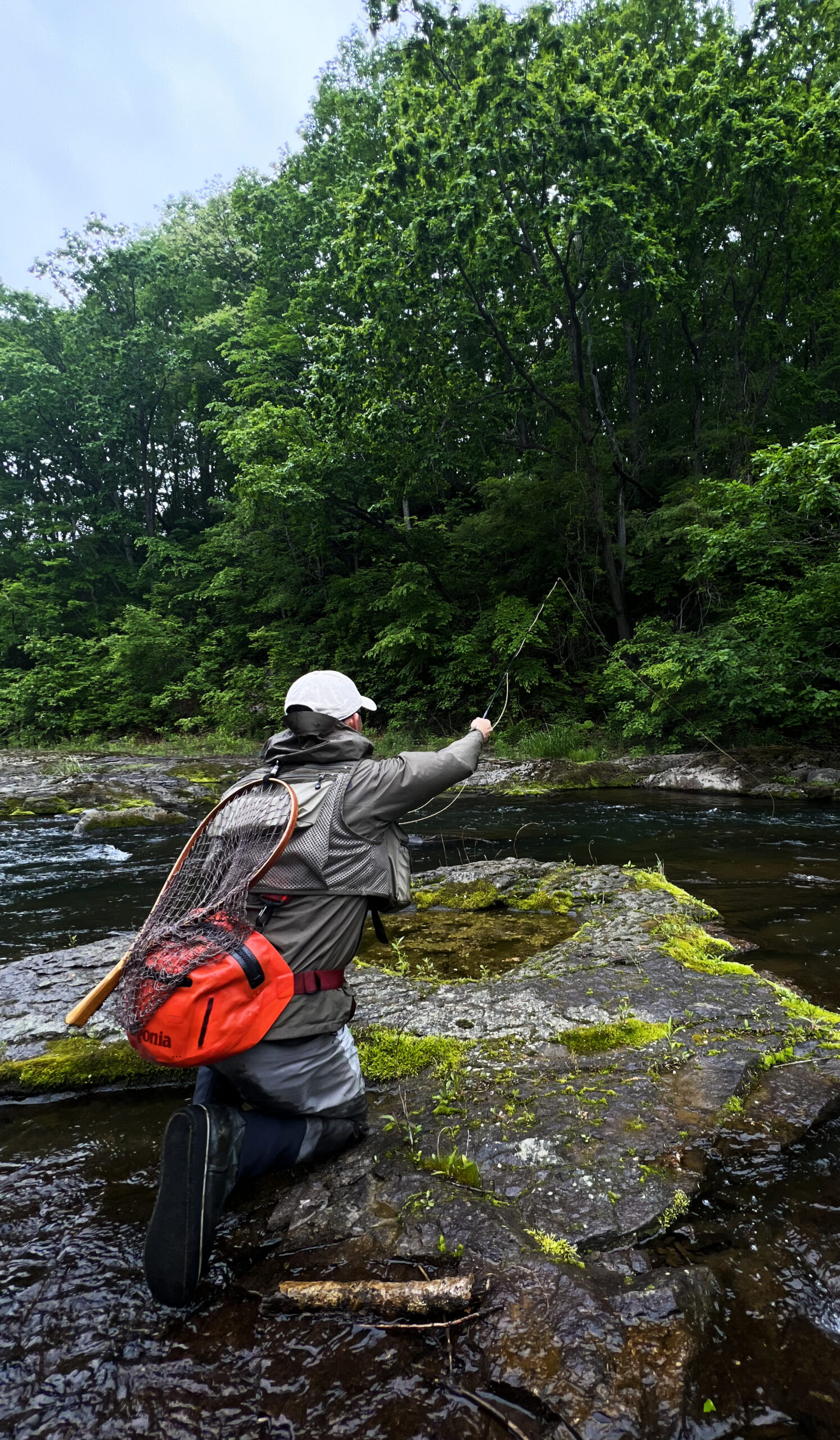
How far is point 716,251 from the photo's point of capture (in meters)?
17.6

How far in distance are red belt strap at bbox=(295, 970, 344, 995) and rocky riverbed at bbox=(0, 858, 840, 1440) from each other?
0.63 meters

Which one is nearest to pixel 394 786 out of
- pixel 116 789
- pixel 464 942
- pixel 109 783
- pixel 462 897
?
pixel 464 942

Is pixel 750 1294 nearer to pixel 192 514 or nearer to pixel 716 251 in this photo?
pixel 716 251

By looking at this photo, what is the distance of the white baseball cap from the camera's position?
105 inches

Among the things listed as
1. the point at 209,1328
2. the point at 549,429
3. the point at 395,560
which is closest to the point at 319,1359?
the point at 209,1328

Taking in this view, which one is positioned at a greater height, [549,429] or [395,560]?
[549,429]

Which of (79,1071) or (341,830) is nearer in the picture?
(341,830)

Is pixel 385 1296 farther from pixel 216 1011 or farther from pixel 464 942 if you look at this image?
pixel 464 942

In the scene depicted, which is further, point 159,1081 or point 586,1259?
point 159,1081

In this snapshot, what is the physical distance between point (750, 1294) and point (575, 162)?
17468 mm

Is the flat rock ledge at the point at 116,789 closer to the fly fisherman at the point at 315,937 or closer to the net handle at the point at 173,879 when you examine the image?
the net handle at the point at 173,879

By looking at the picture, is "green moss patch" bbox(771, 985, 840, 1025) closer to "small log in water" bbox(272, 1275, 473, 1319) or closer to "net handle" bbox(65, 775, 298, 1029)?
"small log in water" bbox(272, 1275, 473, 1319)

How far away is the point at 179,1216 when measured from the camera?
1854 mm

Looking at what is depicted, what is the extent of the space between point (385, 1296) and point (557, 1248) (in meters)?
0.51
